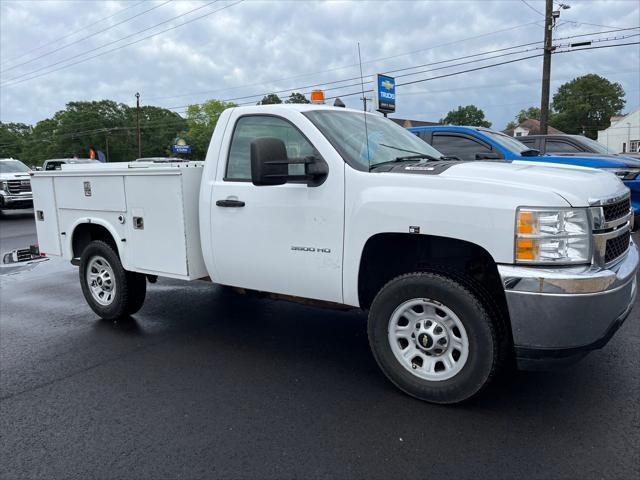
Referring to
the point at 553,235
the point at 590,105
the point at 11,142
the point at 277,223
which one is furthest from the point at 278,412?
the point at 11,142

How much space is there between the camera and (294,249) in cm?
385

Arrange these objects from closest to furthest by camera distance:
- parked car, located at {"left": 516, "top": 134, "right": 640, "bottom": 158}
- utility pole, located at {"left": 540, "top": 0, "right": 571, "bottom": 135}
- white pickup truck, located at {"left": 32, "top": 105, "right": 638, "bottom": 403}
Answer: white pickup truck, located at {"left": 32, "top": 105, "right": 638, "bottom": 403} → parked car, located at {"left": 516, "top": 134, "right": 640, "bottom": 158} → utility pole, located at {"left": 540, "top": 0, "right": 571, "bottom": 135}

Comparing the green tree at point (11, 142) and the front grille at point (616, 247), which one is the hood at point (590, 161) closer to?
the front grille at point (616, 247)

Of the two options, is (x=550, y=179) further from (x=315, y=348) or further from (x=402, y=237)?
(x=315, y=348)

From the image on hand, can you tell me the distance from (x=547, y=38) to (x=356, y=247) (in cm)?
2058

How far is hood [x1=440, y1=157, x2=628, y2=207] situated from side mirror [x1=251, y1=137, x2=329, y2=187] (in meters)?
0.87

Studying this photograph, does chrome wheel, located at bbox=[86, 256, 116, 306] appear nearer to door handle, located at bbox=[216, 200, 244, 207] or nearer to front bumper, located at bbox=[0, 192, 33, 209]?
door handle, located at bbox=[216, 200, 244, 207]

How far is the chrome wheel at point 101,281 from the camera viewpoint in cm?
536

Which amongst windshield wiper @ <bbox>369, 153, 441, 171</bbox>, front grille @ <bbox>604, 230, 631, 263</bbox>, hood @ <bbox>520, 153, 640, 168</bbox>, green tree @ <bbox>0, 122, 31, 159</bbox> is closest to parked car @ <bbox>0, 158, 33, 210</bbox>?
hood @ <bbox>520, 153, 640, 168</bbox>

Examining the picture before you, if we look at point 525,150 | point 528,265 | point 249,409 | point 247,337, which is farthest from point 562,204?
point 525,150

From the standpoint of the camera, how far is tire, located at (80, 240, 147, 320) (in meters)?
5.21

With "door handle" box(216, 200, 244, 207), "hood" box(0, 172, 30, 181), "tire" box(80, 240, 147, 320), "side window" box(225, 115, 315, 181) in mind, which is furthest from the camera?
"hood" box(0, 172, 30, 181)

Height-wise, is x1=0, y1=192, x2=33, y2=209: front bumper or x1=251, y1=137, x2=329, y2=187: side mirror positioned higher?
x1=251, y1=137, x2=329, y2=187: side mirror

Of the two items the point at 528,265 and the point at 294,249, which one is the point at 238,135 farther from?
the point at 528,265
